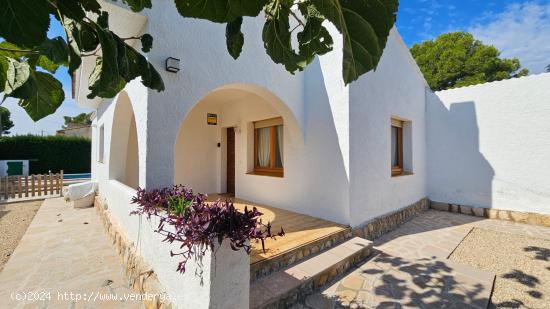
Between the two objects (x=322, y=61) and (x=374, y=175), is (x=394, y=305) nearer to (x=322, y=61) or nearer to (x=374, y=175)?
(x=374, y=175)

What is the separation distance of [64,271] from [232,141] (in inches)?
250

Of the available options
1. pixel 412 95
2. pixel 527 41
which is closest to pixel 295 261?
pixel 412 95

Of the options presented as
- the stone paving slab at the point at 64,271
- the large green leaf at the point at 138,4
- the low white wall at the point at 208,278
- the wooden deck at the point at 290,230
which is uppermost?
the large green leaf at the point at 138,4

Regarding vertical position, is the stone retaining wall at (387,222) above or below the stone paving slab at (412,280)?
above

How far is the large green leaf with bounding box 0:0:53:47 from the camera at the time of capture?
0.64 m

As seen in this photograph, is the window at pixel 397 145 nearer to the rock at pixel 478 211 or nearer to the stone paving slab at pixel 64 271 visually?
the rock at pixel 478 211

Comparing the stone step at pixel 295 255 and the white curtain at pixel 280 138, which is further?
the white curtain at pixel 280 138

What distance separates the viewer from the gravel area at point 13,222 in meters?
5.82

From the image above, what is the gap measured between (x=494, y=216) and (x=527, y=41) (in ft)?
36.4

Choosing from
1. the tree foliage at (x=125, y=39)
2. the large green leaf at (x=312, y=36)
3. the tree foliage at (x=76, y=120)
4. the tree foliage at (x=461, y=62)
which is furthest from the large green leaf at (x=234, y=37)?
the tree foliage at (x=76, y=120)

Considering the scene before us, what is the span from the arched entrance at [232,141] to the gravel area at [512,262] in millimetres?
4815

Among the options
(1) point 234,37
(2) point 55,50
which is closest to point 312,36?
(1) point 234,37

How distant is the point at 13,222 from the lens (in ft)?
25.9

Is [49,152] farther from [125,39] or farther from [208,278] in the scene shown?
[125,39]
